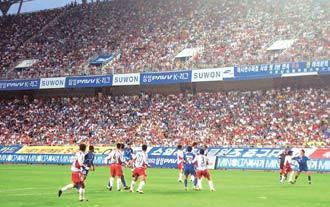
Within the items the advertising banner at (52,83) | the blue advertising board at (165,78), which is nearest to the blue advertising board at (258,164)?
the blue advertising board at (165,78)

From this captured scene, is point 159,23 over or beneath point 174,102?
over

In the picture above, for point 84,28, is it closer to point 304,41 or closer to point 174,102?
point 174,102

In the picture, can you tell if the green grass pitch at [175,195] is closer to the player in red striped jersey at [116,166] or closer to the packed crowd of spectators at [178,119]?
the player in red striped jersey at [116,166]

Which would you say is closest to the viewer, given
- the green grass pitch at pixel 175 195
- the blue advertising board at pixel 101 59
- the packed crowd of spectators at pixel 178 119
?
the green grass pitch at pixel 175 195

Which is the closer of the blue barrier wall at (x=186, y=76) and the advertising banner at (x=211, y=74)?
the blue barrier wall at (x=186, y=76)

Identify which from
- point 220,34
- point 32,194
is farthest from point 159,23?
point 32,194

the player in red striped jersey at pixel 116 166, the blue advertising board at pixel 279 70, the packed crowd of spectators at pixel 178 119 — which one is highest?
the blue advertising board at pixel 279 70

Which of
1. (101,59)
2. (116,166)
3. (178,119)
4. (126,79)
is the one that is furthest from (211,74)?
(116,166)

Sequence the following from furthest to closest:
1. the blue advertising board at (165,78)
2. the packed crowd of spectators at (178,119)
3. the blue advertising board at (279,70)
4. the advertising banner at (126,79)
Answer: the advertising banner at (126,79), the blue advertising board at (165,78), the blue advertising board at (279,70), the packed crowd of spectators at (178,119)

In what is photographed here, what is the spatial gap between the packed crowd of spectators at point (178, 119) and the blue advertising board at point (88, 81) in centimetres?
235

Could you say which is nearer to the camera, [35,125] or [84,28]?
[35,125]

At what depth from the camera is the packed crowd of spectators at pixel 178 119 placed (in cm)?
5109

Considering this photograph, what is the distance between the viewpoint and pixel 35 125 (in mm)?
69062

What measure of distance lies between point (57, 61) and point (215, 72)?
74.1ft
